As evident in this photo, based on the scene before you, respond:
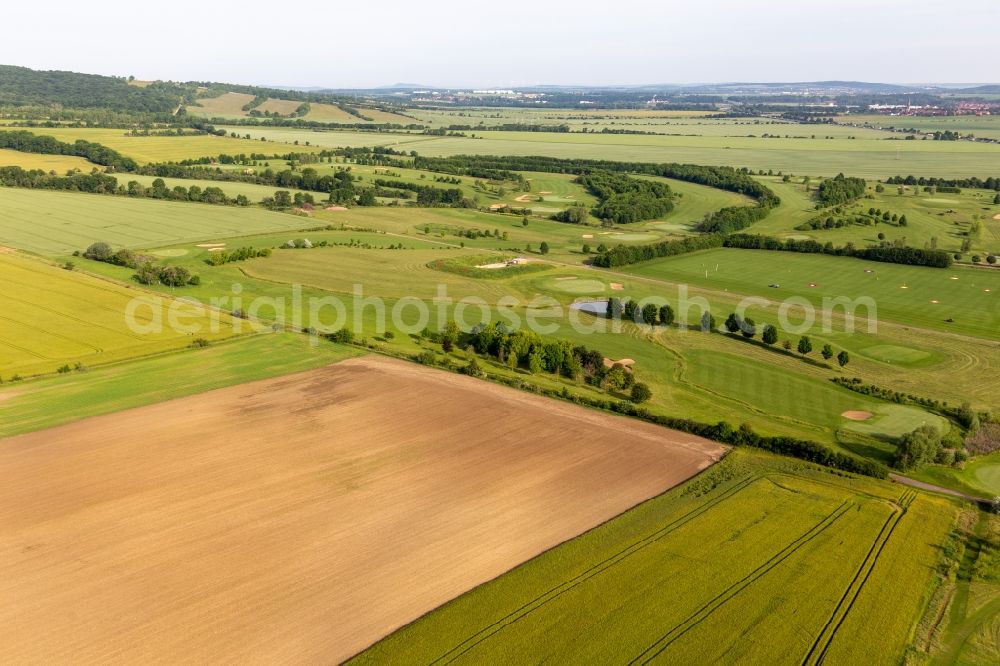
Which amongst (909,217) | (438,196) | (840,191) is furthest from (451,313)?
(840,191)

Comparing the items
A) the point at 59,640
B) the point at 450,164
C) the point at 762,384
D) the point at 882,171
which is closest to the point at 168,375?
the point at 59,640

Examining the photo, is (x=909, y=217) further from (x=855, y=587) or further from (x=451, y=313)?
(x=855, y=587)

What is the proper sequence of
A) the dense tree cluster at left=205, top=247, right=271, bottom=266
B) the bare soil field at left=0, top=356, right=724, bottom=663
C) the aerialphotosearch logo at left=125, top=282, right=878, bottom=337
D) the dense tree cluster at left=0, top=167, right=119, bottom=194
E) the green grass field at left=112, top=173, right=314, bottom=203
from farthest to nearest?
the green grass field at left=112, top=173, right=314, bottom=203, the dense tree cluster at left=0, top=167, right=119, bottom=194, the dense tree cluster at left=205, top=247, right=271, bottom=266, the aerialphotosearch logo at left=125, top=282, right=878, bottom=337, the bare soil field at left=0, top=356, right=724, bottom=663

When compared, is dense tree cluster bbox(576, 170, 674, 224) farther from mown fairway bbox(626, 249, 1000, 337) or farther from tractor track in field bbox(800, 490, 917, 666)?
tractor track in field bbox(800, 490, 917, 666)

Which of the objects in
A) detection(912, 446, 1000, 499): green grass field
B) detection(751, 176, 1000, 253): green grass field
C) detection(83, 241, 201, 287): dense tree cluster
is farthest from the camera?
detection(751, 176, 1000, 253): green grass field

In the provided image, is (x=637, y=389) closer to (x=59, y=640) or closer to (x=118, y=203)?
(x=59, y=640)

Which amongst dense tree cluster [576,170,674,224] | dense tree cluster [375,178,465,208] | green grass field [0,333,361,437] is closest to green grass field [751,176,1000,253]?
dense tree cluster [576,170,674,224]
